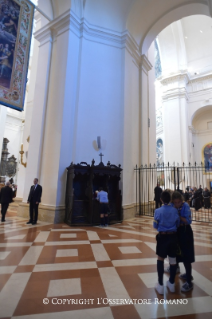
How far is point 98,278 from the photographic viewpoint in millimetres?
2703

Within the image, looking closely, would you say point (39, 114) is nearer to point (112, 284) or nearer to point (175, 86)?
point (112, 284)

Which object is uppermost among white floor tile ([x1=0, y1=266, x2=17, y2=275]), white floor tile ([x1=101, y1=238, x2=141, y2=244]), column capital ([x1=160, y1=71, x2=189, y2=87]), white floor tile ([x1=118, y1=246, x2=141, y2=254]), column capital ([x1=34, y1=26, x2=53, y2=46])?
column capital ([x1=160, y1=71, x2=189, y2=87])

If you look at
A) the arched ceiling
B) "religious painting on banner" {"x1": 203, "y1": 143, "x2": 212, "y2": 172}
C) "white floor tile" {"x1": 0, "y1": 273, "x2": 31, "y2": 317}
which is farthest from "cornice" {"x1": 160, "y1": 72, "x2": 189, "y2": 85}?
"white floor tile" {"x1": 0, "y1": 273, "x2": 31, "y2": 317}

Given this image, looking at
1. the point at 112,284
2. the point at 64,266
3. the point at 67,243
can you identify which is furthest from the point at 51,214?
the point at 112,284

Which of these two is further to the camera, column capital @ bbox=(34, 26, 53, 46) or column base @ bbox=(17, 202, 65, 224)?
column capital @ bbox=(34, 26, 53, 46)

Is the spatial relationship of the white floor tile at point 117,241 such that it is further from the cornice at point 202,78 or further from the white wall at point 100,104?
the cornice at point 202,78

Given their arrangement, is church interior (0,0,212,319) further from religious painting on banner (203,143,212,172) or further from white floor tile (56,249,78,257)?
religious painting on banner (203,143,212,172)

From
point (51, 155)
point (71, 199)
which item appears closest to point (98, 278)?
point (71, 199)

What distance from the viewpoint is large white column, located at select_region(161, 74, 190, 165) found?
18.1 m

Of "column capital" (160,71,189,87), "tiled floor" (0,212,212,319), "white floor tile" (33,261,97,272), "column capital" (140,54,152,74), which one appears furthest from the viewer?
"column capital" (160,71,189,87)

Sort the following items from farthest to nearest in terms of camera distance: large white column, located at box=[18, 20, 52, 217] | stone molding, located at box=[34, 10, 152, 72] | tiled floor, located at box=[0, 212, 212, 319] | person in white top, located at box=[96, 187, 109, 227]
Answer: stone molding, located at box=[34, 10, 152, 72]
large white column, located at box=[18, 20, 52, 217]
person in white top, located at box=[96, 187, 109, 227]
tiled floor, located at box=[0, 212, 212, 319]

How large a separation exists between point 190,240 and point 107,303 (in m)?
1.24

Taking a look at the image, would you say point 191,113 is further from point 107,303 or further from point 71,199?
point 107,303

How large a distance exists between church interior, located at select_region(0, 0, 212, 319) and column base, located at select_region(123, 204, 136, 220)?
0.21 ft
